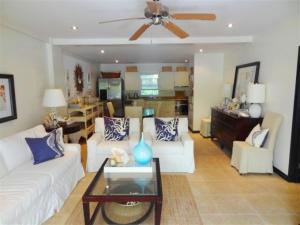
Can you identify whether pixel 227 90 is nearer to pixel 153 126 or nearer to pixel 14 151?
pixel 153 126

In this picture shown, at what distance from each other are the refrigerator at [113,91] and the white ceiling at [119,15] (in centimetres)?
416

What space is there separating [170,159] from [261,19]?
8.15 feet

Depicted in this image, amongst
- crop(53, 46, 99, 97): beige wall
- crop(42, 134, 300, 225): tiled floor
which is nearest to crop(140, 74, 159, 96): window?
crop(53, 46, 99, 97): beige wall

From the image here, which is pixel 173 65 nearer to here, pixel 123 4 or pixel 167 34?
pixel 167 34

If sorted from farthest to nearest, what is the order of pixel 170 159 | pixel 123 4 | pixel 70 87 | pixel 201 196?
pixel 70 87 < pixel 170 159 < pixel 201 196 < pixel 123 4

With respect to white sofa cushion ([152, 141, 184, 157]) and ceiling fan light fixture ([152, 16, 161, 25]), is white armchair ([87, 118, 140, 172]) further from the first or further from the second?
ceiling fan light fixture ([152, 16, 161, 25])

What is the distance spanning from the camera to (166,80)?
323 inches

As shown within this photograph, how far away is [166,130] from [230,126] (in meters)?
1.30

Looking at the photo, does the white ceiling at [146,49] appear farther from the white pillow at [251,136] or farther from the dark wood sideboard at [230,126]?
the white pillow at [251,136]

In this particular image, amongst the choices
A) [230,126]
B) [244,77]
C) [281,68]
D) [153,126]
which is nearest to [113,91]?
[153,126]

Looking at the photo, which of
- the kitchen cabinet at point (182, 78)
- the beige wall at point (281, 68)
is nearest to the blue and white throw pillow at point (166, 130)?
the beige wall at point (281, 68)

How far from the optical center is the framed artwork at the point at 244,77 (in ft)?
13.5

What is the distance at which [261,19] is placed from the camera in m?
3.04

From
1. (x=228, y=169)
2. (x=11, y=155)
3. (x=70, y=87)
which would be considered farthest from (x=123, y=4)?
(x=70, y=87)
